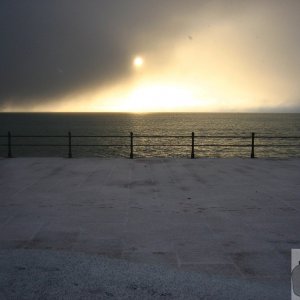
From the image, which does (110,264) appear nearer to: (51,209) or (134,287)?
(134,287)

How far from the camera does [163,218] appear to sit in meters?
6.24

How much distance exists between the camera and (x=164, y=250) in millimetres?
4766

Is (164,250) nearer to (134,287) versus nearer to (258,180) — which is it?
(134,287)

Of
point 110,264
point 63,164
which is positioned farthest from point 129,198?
point 63,164

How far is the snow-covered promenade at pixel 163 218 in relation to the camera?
4.49 m

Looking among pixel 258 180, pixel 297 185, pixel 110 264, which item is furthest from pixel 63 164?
pixel 110 264

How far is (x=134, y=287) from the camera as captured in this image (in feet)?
11.7

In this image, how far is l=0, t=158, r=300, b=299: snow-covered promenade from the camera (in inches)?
177

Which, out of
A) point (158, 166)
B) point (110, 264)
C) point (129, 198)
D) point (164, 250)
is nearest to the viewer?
point (110, 264)

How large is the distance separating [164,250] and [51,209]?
299 cm

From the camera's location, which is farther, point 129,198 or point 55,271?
point 129,198

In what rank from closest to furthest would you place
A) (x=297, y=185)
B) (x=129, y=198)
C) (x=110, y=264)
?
(x=110, y=264) → (x=129, y=198) → (x=297, y=185)

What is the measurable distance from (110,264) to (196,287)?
43.6 inches

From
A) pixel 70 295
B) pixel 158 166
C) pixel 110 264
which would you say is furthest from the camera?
pixel 158 166
